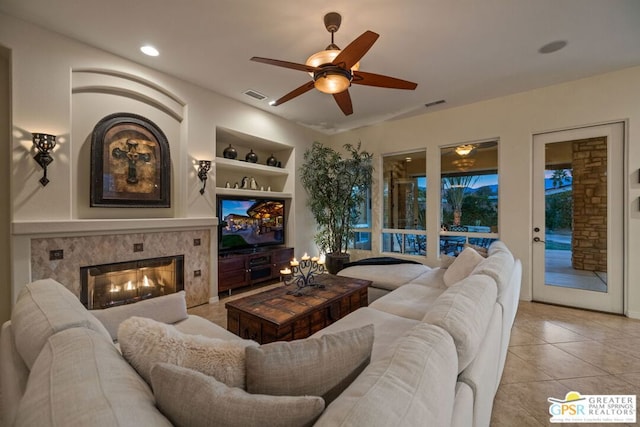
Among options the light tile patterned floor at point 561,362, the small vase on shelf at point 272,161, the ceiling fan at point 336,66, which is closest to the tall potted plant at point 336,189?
the small vase on shelf at point 272,161

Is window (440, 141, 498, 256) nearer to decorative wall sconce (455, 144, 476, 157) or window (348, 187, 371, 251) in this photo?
decorative wall sconce (455, 144, 476, 157)

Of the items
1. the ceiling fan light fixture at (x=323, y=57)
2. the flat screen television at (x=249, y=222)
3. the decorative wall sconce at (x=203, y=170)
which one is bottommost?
the flat screen television at (x=249, y=222)

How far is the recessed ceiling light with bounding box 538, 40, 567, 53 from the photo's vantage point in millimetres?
2667

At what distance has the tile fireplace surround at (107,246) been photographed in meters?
2.43

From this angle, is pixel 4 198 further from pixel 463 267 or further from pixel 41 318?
pixel 463 267

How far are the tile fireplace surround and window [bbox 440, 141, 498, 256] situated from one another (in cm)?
382

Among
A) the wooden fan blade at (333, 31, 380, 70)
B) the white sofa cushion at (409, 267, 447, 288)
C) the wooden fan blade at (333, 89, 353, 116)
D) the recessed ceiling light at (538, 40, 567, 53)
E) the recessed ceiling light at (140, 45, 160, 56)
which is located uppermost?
the recessed ceiling light at (140, 45, 160, 56)

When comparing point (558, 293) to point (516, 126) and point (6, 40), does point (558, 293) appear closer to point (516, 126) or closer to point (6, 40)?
point (516, 126)

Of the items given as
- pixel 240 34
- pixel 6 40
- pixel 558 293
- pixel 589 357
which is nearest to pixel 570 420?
pixel 589 357

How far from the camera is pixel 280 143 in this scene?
4.83m

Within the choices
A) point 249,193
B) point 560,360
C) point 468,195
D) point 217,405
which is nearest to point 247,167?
point 249,193

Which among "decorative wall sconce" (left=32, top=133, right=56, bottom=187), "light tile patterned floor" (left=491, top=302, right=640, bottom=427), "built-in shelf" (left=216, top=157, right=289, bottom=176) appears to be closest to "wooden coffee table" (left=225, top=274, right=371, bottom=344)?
"light tile patterned floor" (left=491, top=302, right=640, bottom=427)

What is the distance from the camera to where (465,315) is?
3.67 ft

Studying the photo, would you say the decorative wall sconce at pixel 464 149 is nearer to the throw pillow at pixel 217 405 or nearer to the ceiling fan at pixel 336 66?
the ceiling fan at pixel 336 66
